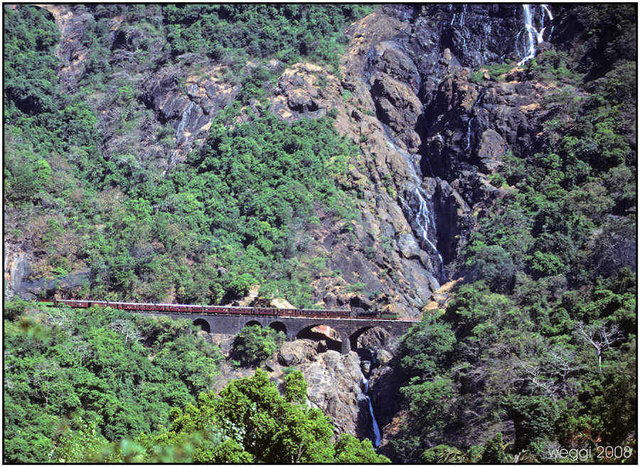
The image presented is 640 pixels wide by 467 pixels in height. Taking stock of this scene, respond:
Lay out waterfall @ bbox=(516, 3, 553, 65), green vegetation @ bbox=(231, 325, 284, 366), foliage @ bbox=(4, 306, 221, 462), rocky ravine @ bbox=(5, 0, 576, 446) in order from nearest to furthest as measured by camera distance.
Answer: foliage @ bbox=(4, 306, 221, 462) < green vegetation @ bbox=(231, 325, 284, 366) < rocky ravine @ bbox=(5, 0, 576, 446) < waterfall @ bbox=(516, 3, 553, 65)

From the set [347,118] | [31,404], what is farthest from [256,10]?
[31,404]

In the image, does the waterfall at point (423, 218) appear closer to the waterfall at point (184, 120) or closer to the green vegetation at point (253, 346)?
the waterfall at point (184, 120)

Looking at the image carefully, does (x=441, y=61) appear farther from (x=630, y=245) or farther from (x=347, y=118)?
(x=630, y=245)

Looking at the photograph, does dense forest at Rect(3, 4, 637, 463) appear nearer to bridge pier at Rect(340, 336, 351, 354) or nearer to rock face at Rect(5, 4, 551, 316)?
rock face at Rect(5, 4, 551, 316)

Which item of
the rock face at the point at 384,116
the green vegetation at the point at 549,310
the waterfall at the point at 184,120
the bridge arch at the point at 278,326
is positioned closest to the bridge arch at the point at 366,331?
the rock face at the point at 384,116

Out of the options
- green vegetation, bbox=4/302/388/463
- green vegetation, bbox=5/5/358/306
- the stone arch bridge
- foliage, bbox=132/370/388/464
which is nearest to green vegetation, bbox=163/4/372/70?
green vegetation, bbox=5/5/358/306

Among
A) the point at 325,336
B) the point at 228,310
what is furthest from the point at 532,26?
the point at 228,310
